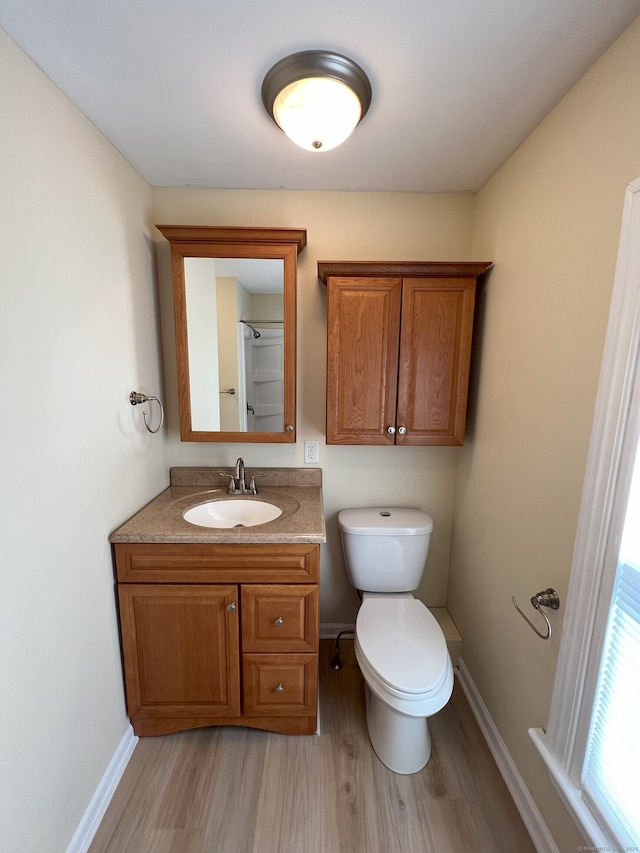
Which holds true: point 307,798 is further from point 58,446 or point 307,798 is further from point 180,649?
point 58,446

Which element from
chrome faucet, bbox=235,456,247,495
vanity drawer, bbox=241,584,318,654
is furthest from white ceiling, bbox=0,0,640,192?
vanity drawer, bbox=241,584,318,654

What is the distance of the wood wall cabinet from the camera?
1480 mm

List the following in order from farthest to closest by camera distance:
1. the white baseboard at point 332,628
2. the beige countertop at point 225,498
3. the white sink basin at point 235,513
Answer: the white baseboard at point 332,628, the white sink basin at point 235,513, the beige countertop at point 225,498

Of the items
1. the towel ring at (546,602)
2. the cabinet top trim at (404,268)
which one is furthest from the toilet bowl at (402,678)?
the cabinet top trim at (404,268)

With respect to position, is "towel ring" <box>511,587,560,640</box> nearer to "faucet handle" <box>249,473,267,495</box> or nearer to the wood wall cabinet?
the wood wall cabinet

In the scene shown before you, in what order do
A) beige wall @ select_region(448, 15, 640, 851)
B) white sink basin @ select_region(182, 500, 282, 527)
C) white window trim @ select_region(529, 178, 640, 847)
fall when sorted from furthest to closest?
white sink basin @ select_region(182, 500, 282, 527), beige wall @ select_region(448, 15, 640, 851), white window trim @ select_region(529, 178, 640, 847)

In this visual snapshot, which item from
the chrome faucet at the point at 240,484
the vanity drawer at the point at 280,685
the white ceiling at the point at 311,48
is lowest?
the vanity drawer at the point at 280,685

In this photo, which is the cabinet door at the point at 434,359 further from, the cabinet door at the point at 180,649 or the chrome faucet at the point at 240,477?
the cabinet door at the point at 180,649

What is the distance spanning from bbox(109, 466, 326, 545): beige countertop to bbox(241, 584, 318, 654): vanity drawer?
208 mm

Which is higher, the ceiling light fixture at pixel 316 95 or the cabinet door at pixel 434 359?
the ceiling light fixture at pixel 316 95

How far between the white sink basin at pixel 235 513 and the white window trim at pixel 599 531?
111 centimetres

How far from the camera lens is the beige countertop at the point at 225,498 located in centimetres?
127

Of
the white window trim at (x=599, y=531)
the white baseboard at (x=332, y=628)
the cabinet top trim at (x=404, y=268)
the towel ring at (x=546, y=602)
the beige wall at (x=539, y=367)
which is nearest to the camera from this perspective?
the white window trim at (x=599, y=531)

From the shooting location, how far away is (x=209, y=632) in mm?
1335
